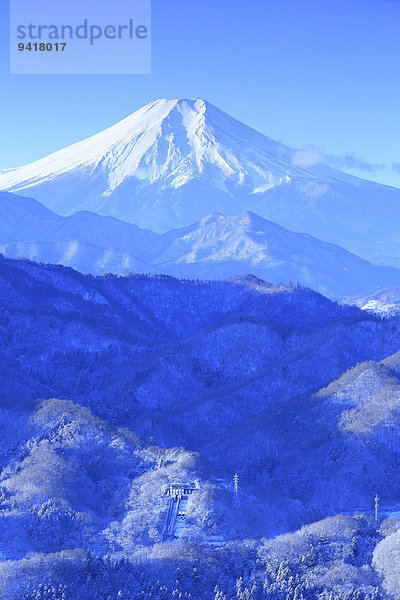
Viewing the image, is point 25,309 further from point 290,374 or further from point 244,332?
point 290,374

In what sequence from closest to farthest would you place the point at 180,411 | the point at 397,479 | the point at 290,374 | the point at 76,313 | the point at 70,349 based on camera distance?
1. the point at 397,479
2. the point at 180,411
3. the point at 290,374
4. the point at 70,349
5. the point at 76,313

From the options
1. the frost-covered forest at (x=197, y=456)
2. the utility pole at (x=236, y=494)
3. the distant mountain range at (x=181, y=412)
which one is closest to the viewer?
the frost-covered forest at (x=197, y=456)

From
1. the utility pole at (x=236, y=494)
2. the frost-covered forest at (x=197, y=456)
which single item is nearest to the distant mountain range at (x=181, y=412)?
the frost-covered forest at (x=197, y=456)

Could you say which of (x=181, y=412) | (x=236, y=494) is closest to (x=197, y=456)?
(x=236, y=494)

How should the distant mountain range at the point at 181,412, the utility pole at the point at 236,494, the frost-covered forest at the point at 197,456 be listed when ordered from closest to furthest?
the frost-covered forest at the point at 197,456
the utility pole at the point at 236,494
the distant mountain range at the point at 181,412

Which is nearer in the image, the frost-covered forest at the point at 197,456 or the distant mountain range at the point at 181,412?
the frost-covered forest at the point at 197,456

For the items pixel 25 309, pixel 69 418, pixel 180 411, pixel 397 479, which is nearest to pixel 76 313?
pixel 25 309

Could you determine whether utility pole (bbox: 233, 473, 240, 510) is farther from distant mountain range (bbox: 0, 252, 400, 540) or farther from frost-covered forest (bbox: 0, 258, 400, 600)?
distant mountain range (bbox: 0, 252, 400, 540)

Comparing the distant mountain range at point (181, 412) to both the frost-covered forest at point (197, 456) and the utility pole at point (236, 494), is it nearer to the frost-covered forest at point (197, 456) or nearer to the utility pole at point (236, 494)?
the frost-covered forest at point (197, 456)

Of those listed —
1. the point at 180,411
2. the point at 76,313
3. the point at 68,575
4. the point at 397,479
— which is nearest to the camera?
the point at 68,575
